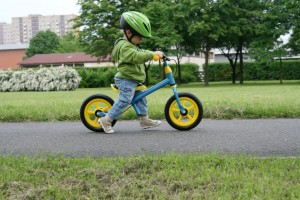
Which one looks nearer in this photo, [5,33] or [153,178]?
[153,178]

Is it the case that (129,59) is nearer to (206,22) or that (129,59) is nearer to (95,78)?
(206,22)

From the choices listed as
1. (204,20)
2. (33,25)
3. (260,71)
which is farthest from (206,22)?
(33,25)

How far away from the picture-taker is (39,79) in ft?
87.8

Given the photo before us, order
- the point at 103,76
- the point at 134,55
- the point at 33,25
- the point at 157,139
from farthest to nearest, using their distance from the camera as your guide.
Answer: the point at 33,25 → the point at 103,76 → the point at 134,55 → the point at 157,139

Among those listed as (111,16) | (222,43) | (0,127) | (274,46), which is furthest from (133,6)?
(0,127)

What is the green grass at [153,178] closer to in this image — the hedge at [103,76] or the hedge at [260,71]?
the hedge at [103,76]

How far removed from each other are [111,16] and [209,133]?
30821 millimetres

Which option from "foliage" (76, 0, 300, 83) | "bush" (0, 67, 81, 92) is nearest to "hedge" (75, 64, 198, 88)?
"foliage" (76, 0, 300, 83)

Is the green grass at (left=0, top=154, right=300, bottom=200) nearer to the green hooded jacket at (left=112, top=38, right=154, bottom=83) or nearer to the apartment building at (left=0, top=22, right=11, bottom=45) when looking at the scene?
the green hooded jacket at (left=112, top=38, right=154, bottom=83)

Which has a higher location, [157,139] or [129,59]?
[129,59]

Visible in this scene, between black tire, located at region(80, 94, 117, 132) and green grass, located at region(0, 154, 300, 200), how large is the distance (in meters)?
2.21

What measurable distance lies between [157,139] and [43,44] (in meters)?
91.6

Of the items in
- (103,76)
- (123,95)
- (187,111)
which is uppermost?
(103,76)

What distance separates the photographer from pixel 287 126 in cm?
614
